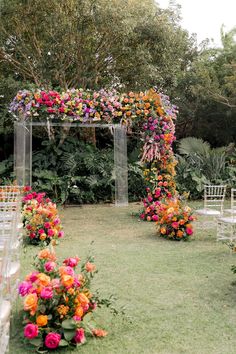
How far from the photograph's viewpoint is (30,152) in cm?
1130

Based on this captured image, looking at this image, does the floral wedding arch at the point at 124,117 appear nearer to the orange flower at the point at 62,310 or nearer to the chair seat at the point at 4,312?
the orange flower at the point at 62,310

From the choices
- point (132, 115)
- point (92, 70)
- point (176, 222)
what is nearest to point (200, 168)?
point (92, 70)

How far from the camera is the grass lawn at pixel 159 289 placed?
11.6ft

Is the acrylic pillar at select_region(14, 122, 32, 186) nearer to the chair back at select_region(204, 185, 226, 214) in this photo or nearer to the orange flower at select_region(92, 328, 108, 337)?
the chair back at select_region(204, 185, 226, 214)

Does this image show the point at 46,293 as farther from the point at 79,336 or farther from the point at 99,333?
the point at 99,333

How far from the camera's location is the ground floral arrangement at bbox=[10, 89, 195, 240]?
9922 mm

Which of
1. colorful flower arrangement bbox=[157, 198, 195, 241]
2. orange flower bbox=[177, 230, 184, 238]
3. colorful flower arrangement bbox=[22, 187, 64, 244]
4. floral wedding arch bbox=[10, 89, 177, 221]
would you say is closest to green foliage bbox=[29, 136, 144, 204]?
floral wedding arch bbox=[10, 89, 177, 221]

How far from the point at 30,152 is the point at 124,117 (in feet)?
8.77

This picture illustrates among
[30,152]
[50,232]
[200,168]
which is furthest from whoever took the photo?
[200,168]

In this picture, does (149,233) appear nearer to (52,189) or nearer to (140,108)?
(140,108)

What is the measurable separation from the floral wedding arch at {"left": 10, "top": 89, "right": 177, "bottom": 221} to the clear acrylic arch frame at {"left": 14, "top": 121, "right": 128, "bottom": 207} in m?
0.03

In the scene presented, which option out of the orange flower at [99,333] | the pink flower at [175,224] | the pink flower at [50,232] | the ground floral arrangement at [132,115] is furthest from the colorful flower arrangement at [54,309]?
the ground floral arrangement at [132,115]

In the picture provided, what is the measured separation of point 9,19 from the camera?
13.0m

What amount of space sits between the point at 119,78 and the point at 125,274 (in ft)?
35.4
